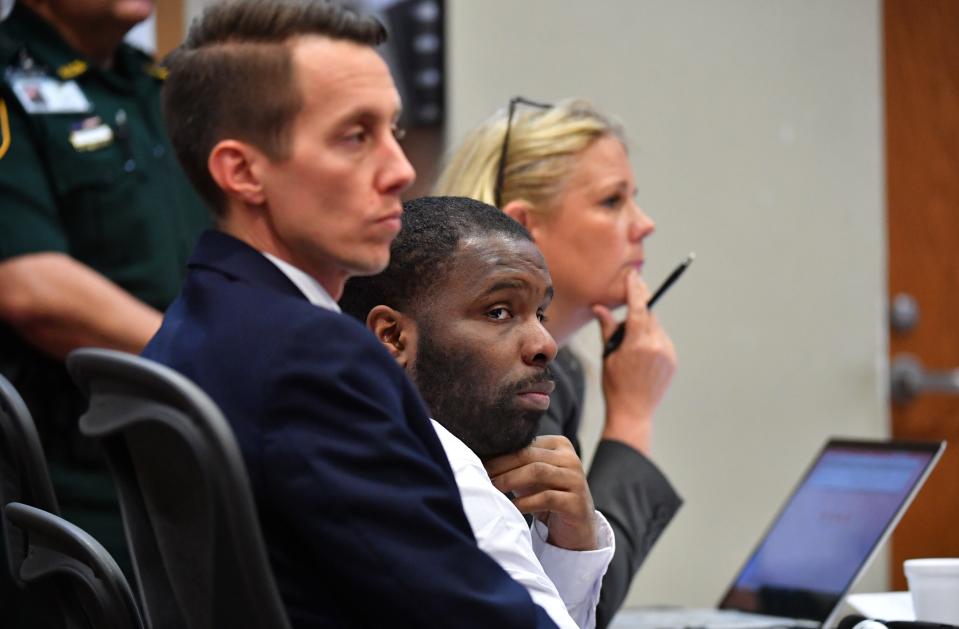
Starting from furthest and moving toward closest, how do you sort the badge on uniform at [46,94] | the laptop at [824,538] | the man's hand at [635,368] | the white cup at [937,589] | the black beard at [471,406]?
the badge on uniform at [46,94] → the man's hand at [635,368] → the laptop at [824,538] → the white cup at [937,589] → the black beard at [471,406]

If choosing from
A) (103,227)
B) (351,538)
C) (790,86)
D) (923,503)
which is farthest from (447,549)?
(923,503)

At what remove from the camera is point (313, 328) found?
829mm

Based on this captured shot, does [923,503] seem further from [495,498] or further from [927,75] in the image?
[495,498]

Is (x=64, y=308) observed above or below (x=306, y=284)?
below

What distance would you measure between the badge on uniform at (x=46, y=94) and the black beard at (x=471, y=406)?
1095mm

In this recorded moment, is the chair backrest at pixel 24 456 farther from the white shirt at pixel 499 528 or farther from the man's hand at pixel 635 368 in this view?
the man's hand at pixel 635 368

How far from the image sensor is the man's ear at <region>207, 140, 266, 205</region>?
924mm

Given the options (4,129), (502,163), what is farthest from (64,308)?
(502,163)

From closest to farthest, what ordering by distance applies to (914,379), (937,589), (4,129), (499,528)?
(499,528) → (937,589) → (4,129) → (914,379)

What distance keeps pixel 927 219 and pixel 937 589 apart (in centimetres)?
192

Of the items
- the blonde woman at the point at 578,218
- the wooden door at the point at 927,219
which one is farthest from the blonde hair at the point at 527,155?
the wooden door at the point at 927,219

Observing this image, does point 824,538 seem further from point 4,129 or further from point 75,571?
point 4,129

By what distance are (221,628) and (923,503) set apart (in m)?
2.54

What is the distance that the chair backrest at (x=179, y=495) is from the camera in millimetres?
745
